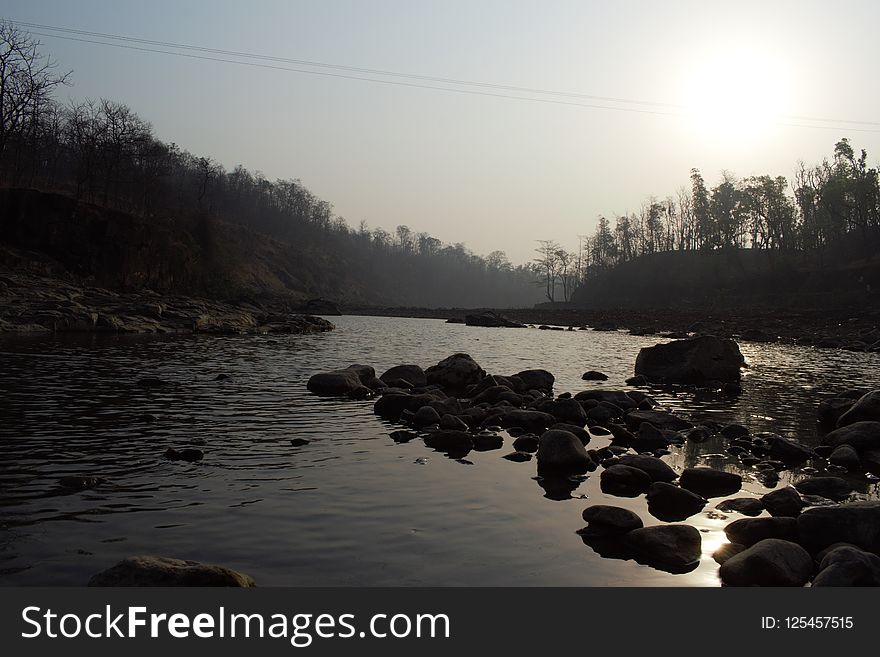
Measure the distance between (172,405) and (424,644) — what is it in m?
11.8

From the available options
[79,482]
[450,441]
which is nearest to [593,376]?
[450,441]

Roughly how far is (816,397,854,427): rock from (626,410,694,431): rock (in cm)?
352

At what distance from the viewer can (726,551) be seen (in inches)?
267

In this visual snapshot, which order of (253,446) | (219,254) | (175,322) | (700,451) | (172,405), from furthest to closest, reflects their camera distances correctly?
(219,254), (175,322), (172,405), (700,451), (253,446)

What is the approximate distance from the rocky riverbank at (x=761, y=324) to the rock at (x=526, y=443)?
32456 millimetres

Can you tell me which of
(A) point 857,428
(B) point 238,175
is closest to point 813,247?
(A) point 857,428

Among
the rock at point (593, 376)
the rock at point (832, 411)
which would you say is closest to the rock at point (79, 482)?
the rock at point (832, 411)

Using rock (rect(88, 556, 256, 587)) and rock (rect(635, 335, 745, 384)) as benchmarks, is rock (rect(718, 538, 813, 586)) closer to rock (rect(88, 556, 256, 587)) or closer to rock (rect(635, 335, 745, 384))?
rock (rect(88, 556, 256, 587))

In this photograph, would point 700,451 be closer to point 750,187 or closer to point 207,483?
point 207,483

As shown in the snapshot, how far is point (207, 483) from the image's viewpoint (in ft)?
28.0

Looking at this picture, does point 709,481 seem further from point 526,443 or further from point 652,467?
point 526,443

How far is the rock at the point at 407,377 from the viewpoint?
1903cm

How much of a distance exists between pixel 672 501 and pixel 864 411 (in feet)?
24.9

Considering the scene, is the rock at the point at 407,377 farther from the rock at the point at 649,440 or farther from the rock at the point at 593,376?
the rock at the point at 649,440
